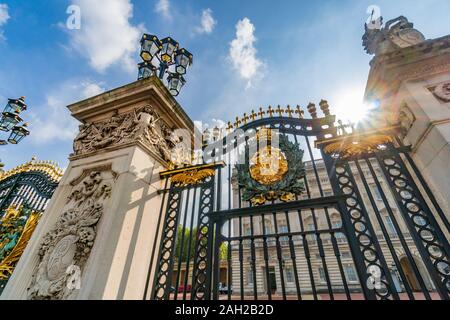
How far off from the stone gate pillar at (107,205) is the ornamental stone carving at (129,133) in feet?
0.06

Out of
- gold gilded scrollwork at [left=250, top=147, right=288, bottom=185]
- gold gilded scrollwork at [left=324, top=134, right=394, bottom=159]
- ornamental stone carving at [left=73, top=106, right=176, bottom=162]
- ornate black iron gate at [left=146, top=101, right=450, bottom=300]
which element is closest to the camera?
ornate black iron gate at [left=146, top=101, right=450, bottom=300]

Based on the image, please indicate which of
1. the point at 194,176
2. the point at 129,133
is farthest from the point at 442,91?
the point at 129,133

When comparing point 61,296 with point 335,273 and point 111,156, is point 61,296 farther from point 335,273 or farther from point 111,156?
point 335,273

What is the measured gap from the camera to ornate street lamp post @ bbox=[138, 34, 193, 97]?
4.61 metres

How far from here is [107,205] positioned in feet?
10.5

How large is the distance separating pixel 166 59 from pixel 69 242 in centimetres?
416

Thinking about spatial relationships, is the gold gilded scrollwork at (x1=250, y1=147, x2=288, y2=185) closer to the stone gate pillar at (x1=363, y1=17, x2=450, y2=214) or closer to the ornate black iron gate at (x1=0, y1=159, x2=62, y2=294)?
the stone gate pillar at (x1=363, y1=17, x2=450, y2=214)

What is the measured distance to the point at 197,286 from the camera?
9.75 ft

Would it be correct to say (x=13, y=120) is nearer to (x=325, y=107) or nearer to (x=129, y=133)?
(x=129, y=133)

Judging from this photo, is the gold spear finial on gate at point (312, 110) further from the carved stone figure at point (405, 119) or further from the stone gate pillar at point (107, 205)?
the stone gate pillar at point (107, 205)

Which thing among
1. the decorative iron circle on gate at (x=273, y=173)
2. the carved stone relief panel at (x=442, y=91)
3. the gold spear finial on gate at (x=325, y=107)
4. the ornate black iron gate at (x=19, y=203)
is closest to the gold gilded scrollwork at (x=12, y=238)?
the ornate black iron gate at (x=19, y=203)

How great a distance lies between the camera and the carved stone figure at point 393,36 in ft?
11.3

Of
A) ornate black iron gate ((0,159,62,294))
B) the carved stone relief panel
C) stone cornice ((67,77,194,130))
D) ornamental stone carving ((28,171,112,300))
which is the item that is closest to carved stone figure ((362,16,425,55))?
the carved stone relief panel

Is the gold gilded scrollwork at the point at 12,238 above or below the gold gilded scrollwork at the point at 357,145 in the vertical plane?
below
